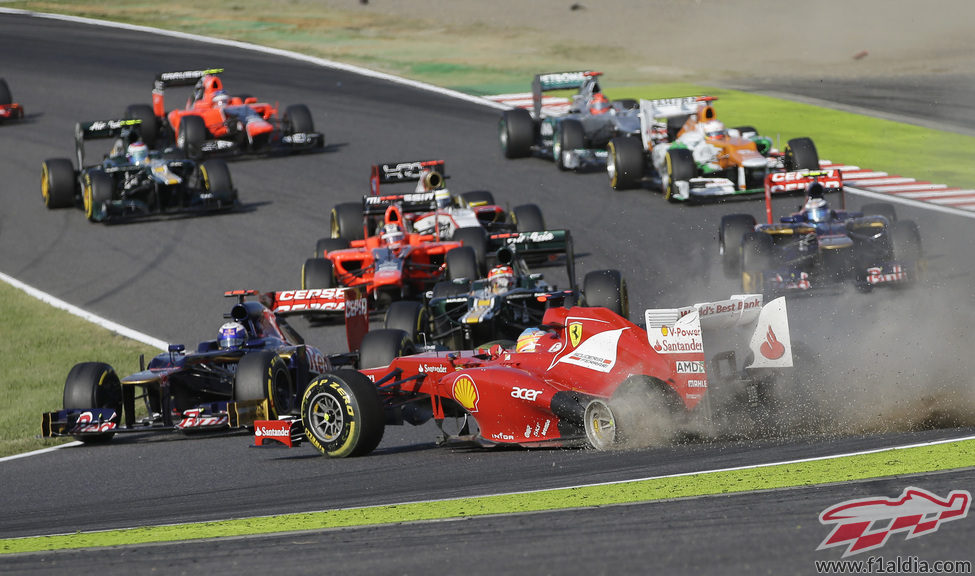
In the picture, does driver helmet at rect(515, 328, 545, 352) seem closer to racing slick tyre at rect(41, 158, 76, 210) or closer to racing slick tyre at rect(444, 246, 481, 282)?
racing slick tyre at rect(444, 246, 481, 282)

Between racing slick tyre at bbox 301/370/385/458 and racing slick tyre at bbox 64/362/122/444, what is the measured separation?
3.52 meters

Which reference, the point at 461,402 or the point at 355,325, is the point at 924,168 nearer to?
the point at 355,325

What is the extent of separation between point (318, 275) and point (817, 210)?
800cm

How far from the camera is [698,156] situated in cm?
2719

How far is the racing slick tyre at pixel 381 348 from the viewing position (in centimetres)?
1567

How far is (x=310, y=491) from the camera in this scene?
35.0ft

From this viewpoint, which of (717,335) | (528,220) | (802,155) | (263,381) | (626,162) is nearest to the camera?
(717,335)

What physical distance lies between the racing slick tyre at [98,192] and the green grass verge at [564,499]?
1950 centimetres

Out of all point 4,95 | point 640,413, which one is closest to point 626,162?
point 640,413

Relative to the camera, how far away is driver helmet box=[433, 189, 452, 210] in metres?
24.1

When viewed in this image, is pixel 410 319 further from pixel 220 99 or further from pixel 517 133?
pixel 220 99

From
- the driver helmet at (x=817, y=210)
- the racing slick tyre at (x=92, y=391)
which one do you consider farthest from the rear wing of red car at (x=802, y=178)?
the racing slick tyre at (x=92, y=391)

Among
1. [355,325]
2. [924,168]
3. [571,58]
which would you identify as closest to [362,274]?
[355,325]

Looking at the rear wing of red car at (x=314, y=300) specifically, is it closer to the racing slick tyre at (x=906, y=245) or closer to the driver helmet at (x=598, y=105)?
the racing slick tyre at (x=906, y=245)
